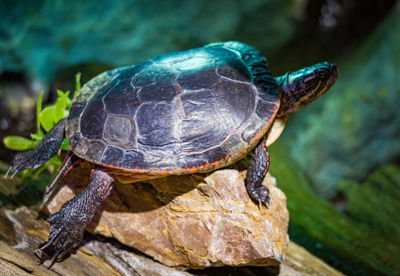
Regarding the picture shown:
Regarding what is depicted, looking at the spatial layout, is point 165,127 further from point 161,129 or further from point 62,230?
point 62,230

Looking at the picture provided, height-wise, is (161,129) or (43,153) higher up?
(161,129)

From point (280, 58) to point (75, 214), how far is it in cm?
400

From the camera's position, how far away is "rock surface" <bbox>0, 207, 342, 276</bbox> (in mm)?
1688

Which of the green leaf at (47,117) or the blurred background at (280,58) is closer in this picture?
the green leaf at (47,117)

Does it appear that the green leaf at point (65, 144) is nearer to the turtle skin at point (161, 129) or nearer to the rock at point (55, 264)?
the turtle skin at point (161, 129)

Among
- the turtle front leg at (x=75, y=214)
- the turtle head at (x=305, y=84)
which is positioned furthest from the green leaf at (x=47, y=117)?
the turtle head at (x=305, y=84)

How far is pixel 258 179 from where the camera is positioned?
1.79 metres

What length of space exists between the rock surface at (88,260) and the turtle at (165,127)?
4.9 inches

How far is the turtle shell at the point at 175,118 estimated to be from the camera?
5.52 ft

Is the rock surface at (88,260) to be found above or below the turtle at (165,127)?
below

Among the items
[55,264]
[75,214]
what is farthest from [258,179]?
[55,264]

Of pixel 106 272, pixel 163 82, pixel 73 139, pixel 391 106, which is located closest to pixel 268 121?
pixel 163 82

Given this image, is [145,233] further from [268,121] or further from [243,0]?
[243,0]

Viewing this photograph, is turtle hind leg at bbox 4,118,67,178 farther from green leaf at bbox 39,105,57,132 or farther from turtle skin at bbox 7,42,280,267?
green leaf at bbox 39,105,57,132
